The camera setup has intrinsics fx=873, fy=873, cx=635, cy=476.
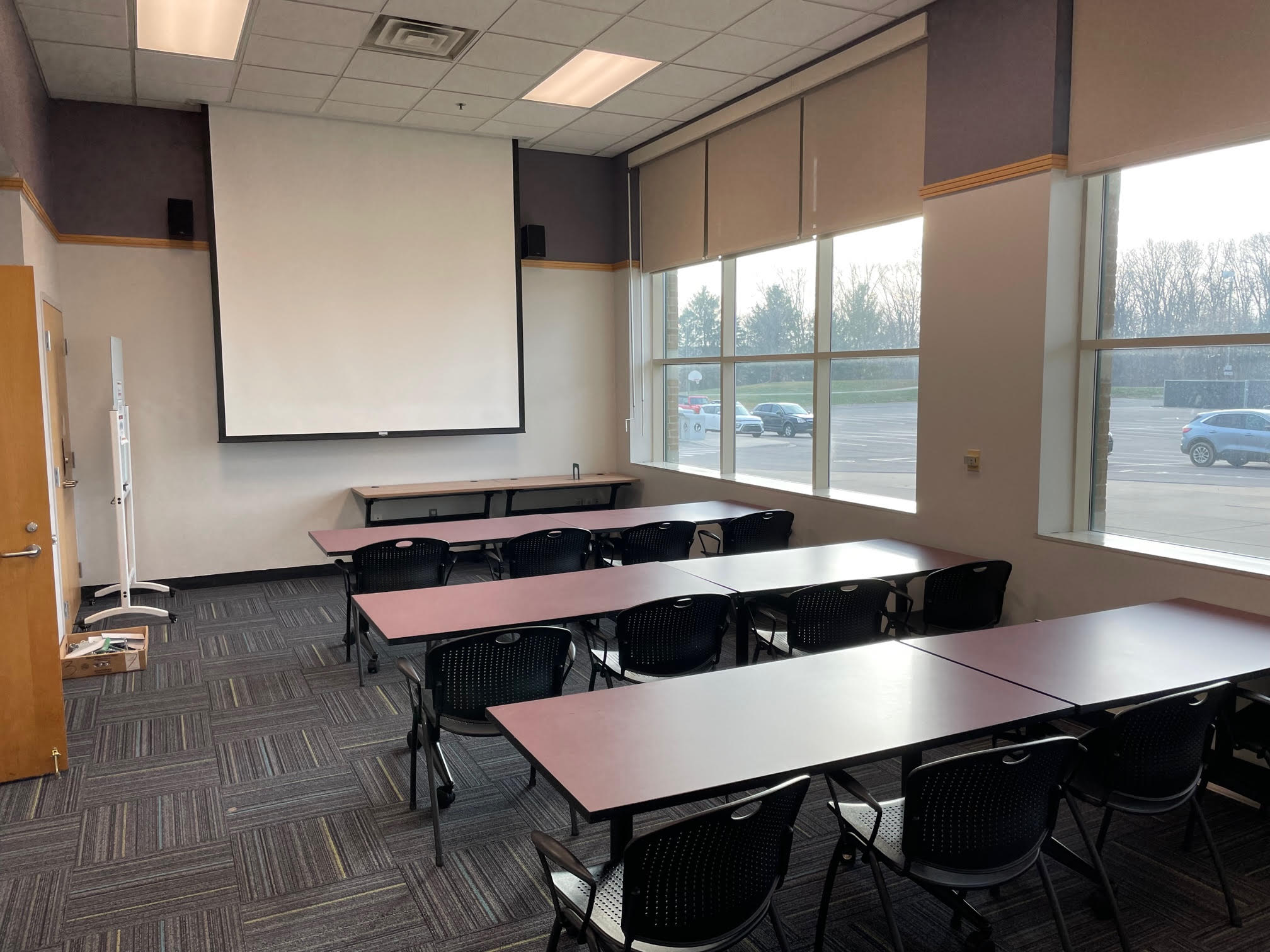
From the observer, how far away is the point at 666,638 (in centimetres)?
358

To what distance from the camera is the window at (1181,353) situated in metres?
3.67

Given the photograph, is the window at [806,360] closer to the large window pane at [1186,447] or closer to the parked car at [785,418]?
the parked car at [785,418]

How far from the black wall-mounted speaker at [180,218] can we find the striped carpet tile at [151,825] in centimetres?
472

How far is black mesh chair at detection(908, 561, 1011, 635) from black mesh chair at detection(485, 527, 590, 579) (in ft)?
6.58

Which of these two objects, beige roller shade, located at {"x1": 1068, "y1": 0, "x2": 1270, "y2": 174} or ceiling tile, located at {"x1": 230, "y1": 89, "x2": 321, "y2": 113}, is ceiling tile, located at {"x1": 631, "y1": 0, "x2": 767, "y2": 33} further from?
ceiling tile, located at {"x1": 230, "y1": 89, "x2": 321, "y2": 113}

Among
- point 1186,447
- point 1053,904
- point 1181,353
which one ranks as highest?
point 1181,353

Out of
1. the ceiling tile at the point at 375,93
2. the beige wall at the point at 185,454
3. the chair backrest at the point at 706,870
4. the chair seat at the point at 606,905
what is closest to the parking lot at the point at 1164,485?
the chair backrest at the point at 706,870

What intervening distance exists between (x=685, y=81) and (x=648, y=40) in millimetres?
833

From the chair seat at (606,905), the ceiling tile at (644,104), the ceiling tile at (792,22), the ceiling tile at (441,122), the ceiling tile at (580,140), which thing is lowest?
the chair seat at (606,905)

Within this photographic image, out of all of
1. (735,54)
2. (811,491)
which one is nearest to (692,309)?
(811,491)

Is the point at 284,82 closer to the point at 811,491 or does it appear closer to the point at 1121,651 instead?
the point at 811,491

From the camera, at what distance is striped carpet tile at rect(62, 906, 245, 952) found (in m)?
2.60

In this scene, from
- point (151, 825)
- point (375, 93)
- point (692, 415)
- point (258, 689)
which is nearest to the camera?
point (151, 825)

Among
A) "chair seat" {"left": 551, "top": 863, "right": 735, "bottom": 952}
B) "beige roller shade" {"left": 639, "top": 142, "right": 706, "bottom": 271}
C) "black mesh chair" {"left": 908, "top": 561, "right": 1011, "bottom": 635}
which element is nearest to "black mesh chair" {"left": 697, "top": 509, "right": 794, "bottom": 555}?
"black mesh chair" {"left": 908, "top": 561, "right": 1011, "bottom": 635}
